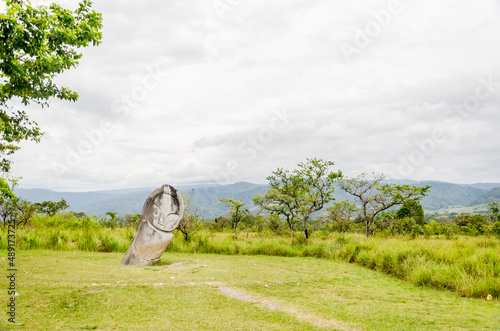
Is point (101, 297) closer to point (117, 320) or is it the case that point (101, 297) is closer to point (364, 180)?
point (117, 320)

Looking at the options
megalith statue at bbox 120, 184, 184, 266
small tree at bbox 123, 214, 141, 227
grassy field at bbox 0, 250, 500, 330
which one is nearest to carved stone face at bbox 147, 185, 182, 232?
megalith statue at bbox 120, 184, 184, 266

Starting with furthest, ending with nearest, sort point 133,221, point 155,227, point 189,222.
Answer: point 133,221 < point 189,222 < point 155,227

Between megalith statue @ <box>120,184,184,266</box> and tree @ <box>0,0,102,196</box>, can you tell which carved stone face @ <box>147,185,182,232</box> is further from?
tree @ <box>0,0,102,196</box>

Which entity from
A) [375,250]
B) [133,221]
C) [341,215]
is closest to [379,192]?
[341,215]

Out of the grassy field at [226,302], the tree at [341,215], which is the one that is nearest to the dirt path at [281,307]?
the grassy field at [226,302]

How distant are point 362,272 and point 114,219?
27.7m

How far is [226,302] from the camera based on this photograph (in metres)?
5.25

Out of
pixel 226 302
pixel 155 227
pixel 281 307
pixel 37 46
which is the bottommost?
pixel 281 307

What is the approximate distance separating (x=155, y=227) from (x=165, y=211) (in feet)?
1.93

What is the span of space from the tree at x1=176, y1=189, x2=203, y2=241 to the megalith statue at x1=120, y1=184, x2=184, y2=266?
14.5 feet

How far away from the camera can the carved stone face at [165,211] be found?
995 cm

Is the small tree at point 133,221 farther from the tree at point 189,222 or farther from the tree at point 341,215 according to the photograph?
the tree at point 341,215

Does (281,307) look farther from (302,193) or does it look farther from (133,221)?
(133,221)

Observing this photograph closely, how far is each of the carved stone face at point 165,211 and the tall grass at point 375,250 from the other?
10.6 ft
